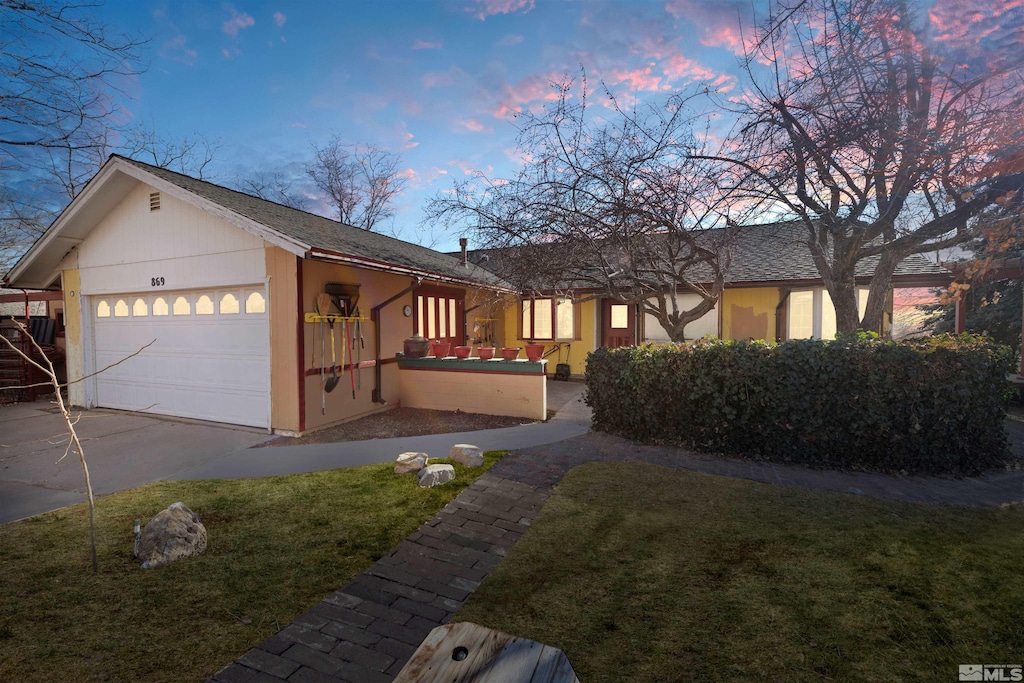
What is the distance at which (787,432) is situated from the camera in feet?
19.4

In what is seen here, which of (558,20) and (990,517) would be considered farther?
(558,20)

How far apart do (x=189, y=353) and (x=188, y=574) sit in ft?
21.5

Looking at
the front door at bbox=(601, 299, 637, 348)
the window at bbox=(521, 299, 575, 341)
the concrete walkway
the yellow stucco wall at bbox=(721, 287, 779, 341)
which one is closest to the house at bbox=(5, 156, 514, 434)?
the concrete walkway

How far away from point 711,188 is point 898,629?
5.48 metres

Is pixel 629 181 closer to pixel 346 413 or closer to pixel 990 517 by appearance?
pixel 990 517

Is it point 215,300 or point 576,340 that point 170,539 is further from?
point 576,340

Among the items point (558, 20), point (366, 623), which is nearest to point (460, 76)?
point (558, 20)

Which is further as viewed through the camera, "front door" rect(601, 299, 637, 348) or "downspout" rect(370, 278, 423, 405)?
"front door" rect(601, 299, 637, 348)

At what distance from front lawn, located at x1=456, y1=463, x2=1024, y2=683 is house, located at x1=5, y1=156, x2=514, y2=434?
5368 millimetres

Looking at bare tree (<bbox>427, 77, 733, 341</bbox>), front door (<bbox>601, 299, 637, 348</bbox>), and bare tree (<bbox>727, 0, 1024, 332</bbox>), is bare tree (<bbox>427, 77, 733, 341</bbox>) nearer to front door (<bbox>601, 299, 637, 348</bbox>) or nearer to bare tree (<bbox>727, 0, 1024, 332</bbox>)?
bare tree (<bbox>727, 0, 1024, 332</bbox>)

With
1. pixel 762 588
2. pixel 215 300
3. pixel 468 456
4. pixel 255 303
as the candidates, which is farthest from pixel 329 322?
pixel 762 588

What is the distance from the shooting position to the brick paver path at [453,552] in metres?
2.54

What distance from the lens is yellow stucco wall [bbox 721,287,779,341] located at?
1248cm

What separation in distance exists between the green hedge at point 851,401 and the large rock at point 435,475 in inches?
124
